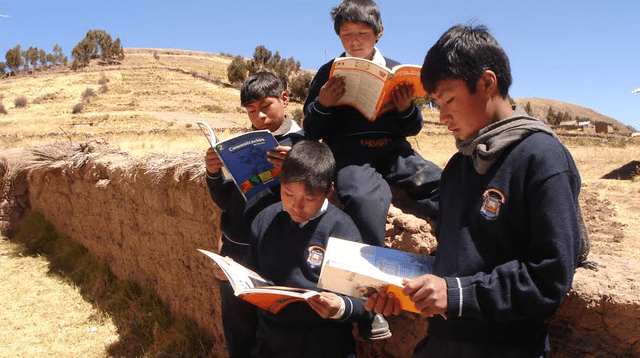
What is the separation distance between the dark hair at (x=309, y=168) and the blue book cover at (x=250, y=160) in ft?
0.97

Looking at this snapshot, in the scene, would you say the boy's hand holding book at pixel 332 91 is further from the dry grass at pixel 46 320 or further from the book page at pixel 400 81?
the dry grass at pixel 46 320

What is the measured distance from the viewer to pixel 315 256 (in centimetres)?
221

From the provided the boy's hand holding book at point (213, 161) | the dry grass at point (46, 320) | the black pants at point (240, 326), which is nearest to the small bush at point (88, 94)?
the dry grass at point (46, 320)

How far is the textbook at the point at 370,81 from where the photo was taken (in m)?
2.30

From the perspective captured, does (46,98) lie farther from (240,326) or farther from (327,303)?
(327,303)

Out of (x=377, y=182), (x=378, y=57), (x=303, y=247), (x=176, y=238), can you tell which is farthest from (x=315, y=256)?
(x=176, y=238)

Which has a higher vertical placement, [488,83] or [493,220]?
[488,83]

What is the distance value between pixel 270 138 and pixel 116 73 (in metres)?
52.6

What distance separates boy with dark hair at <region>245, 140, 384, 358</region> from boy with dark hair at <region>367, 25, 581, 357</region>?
0.56 m

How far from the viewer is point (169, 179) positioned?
4.48 metres

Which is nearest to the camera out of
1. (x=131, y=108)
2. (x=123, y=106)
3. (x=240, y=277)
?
(x=240, y=277)

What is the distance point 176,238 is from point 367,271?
325cm

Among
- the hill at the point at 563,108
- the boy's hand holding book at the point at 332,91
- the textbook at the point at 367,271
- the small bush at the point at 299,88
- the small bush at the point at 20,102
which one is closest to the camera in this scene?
the textbook at the point at 367,271

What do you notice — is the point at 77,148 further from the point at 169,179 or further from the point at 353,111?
the point at 353,111
